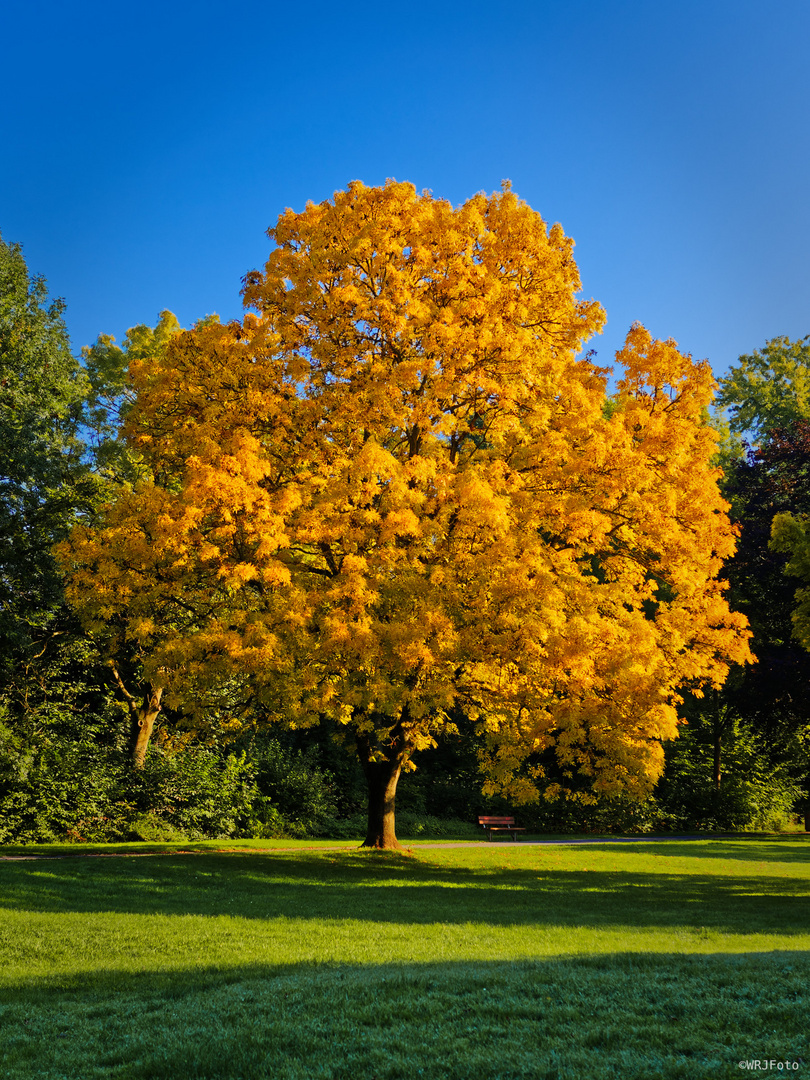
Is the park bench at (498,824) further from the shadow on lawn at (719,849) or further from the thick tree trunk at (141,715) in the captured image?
the thick tree trunk at (141,715)

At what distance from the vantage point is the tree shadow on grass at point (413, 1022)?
4.55 meters

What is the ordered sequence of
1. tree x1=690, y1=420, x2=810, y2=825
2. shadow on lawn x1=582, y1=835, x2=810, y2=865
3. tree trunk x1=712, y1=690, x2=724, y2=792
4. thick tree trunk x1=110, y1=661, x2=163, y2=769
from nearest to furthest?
tree x1=690, y1=420, x2=810, y2=825, shadow on lawn x1=582, y1=835, x2=810, y2=865, thick tree trunk x1=110, y1=661, x2=163, y2=769, tree trunk x1=712, y1=690, x2=724, y2=792

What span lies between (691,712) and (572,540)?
70.9ft

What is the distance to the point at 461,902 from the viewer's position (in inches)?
460

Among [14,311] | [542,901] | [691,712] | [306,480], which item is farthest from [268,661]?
[691,712]

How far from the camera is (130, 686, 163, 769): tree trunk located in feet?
70.5

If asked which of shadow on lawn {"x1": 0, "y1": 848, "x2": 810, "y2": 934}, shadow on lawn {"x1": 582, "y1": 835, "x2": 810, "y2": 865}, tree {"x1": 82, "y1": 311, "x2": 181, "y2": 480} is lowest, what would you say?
shadow on lawn {"x1": 582, "y1": 835, "x2": 810, "y2": 865}

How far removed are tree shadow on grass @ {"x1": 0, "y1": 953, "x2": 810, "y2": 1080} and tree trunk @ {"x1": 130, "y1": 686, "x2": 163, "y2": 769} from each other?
15.4 m

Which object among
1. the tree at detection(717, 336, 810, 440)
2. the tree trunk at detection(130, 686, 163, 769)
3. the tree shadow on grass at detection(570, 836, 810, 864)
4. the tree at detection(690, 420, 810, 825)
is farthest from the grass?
the tree at detection(717, 336, 810, 440)

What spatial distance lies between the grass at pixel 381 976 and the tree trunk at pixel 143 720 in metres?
7.80

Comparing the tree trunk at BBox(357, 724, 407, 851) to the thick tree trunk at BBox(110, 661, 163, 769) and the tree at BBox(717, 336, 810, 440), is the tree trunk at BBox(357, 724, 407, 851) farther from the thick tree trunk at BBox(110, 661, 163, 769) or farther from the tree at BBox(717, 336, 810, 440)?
the tree at BBox(717, 336, 810, 440)

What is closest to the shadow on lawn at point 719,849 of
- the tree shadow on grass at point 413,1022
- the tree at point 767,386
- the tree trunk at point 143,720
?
the tree trunk at point 143,720

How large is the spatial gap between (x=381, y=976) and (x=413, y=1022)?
1309 millimetres

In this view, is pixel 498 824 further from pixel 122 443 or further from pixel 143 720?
pixel 122 443
